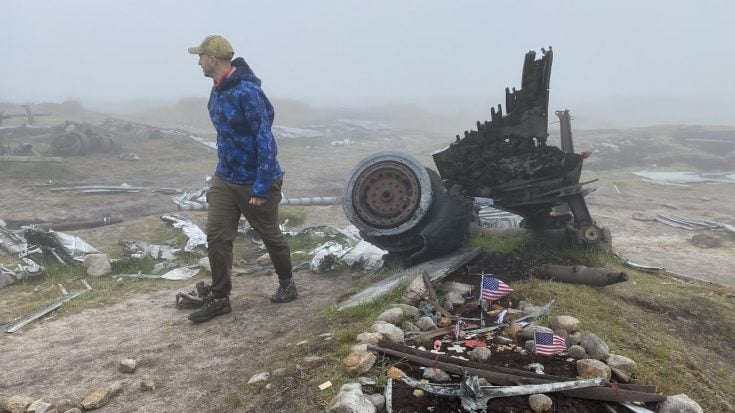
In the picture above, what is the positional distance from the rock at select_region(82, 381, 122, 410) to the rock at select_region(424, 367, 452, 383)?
2.22m

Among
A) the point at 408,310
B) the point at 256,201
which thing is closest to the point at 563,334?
the point at 408,310

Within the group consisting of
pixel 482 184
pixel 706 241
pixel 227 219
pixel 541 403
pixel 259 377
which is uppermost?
pixel 482 184

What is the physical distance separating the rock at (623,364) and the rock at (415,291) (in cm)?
171

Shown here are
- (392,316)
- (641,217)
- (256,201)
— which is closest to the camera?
(392,316)

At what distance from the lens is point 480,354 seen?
3221mm

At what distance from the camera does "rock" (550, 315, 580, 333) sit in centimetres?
→ 365

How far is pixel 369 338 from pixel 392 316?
0.51 meters

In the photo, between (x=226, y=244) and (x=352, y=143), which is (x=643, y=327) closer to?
(x=226, y=244)

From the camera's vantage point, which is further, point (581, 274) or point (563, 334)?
point (581, 274)

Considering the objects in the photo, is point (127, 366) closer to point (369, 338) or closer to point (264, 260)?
point (369, 338)

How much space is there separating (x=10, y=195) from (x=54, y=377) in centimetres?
1148

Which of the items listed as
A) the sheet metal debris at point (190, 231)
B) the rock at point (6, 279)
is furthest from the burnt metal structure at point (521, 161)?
the rock at point (6, 279)

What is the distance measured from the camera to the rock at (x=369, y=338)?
11.3 ft

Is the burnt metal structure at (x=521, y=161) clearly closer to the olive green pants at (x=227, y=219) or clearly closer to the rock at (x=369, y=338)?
the olive green pants at (x=227, y=219)
